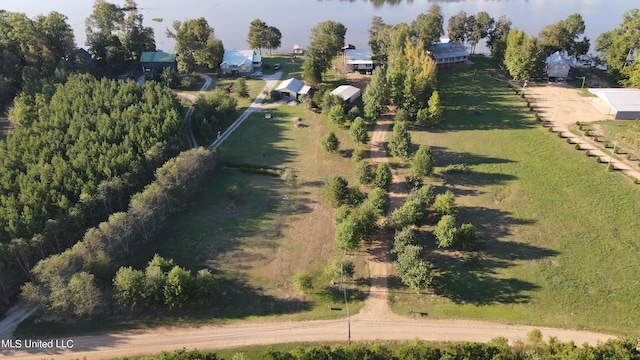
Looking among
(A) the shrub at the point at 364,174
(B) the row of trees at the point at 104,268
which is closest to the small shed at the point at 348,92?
(A) the shrub at the point at 364,174

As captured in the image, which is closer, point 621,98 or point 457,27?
point 621,98

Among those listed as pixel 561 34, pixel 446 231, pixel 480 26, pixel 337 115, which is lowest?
pixel 446 231

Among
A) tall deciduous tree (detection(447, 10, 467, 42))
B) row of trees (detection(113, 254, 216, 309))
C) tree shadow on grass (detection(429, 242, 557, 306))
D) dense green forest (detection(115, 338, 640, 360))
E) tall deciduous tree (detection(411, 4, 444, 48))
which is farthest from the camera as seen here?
tall deciduous tree (detection(447, 10, 467, 42))

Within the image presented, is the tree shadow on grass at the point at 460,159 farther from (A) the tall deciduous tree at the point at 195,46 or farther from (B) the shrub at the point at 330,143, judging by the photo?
Result: (A) the tall deciduous tree at the point at 195,46

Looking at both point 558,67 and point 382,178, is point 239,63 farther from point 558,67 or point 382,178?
point 558,67

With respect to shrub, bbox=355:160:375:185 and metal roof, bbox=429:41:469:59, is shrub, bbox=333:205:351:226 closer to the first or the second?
shrub, bbox=355:160:375:185

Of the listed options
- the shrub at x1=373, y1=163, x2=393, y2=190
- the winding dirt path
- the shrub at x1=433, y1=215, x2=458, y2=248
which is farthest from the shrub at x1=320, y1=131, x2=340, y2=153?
the winding dirt path

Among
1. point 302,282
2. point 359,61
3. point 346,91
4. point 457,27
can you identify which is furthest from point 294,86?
point 302,282
